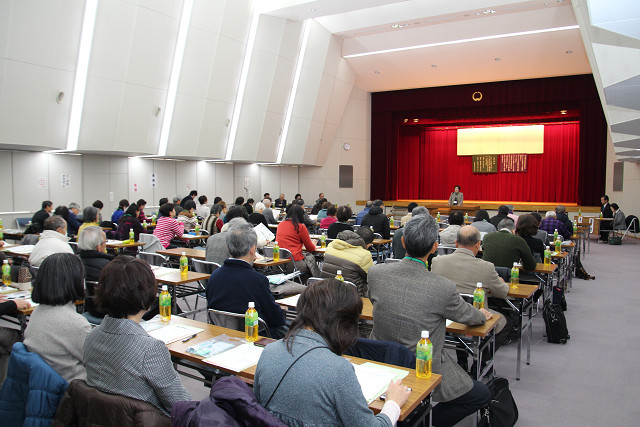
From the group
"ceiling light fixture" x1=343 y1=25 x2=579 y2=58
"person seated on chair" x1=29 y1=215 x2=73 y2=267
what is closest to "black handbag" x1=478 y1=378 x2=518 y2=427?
"person seated on chair" x1=29 y1=215 x2=73 y2=267

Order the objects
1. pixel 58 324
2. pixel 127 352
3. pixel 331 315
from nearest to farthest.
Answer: pixel 331 315 → pixel 127 352 → pixel 58 324

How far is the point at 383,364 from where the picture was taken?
97.6 inches

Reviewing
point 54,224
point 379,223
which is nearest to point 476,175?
point 379,223

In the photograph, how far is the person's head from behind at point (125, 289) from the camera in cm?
213

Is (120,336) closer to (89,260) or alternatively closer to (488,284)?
(89,260)

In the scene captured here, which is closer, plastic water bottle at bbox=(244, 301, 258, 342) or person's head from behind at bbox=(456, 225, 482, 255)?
plastic water bottle at bbox=(244, 301, 258, 342)

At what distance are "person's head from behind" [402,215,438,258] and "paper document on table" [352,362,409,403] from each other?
28.9 inches

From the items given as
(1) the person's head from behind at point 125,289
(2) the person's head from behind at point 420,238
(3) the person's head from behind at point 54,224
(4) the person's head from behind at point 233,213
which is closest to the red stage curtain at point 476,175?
(4) the person's head from behind at point 233,213

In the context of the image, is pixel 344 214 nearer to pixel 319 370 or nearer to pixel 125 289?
pixel 125 289

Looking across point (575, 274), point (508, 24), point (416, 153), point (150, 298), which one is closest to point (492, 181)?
point (416, 153)

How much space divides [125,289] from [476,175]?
20.6 m

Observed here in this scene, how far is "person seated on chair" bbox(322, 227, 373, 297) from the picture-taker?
4625mm

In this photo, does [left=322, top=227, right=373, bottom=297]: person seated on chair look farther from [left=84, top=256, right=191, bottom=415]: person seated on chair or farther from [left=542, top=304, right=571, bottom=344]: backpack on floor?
[left=84, top=256, right=191, bottom=415]: person seated on chair

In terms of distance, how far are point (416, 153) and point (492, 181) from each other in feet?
11.6
